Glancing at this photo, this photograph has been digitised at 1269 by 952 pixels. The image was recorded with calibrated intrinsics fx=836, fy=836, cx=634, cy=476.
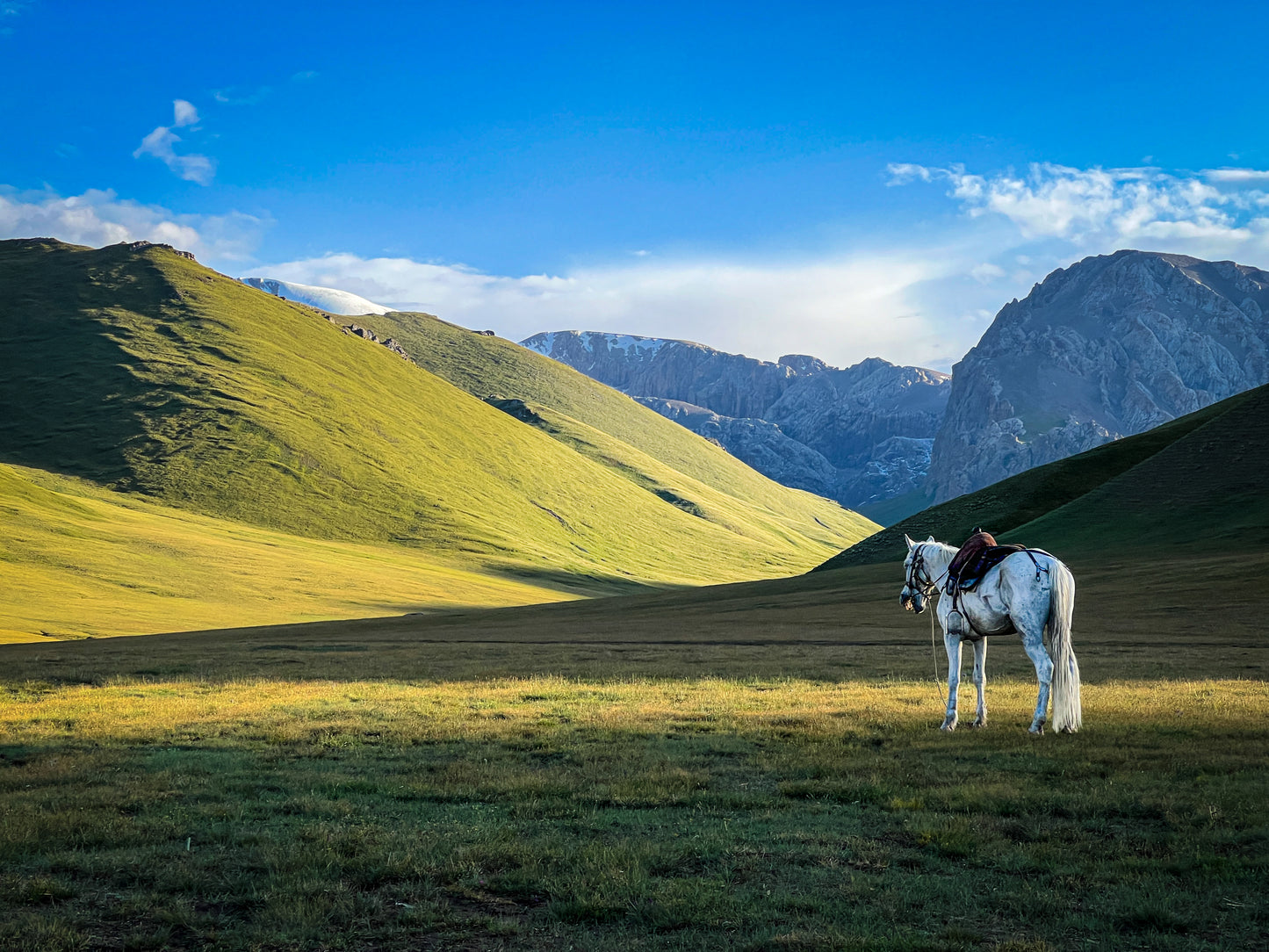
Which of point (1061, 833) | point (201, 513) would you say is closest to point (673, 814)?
point (1061, 833)

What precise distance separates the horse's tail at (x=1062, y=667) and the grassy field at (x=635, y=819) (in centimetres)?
73

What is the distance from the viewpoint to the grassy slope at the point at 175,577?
80.6 meters

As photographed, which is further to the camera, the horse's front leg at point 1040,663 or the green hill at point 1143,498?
the green hill at point 1143,498

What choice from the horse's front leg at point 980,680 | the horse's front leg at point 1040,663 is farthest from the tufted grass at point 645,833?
the horse's front leg at point 980,680

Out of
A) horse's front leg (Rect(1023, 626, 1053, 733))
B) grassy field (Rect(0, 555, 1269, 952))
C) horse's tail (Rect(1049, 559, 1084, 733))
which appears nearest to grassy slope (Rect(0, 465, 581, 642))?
grassy field (Rect(0, 555, 1269, 952))

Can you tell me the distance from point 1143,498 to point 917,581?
311 ft

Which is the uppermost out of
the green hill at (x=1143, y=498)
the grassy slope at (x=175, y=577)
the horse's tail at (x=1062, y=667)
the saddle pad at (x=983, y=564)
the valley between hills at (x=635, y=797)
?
the green hill at (x=1143, y=498)

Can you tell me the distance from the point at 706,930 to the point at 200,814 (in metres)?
8.40

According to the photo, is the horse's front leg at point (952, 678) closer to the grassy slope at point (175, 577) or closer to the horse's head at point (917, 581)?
the horse's head at point (917, 581)

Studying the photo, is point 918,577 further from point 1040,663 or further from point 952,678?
point 1040,663

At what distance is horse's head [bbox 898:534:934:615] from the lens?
21.1 metres

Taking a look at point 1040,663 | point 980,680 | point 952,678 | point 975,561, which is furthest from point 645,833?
point 980,680

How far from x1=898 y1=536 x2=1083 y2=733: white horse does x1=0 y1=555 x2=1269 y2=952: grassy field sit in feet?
2.97

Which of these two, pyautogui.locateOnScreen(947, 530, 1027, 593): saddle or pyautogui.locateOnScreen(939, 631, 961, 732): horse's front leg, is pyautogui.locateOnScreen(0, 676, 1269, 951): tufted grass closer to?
pyautogui.locateOnScreen(939, 631, 961, 732): horse's front leg
